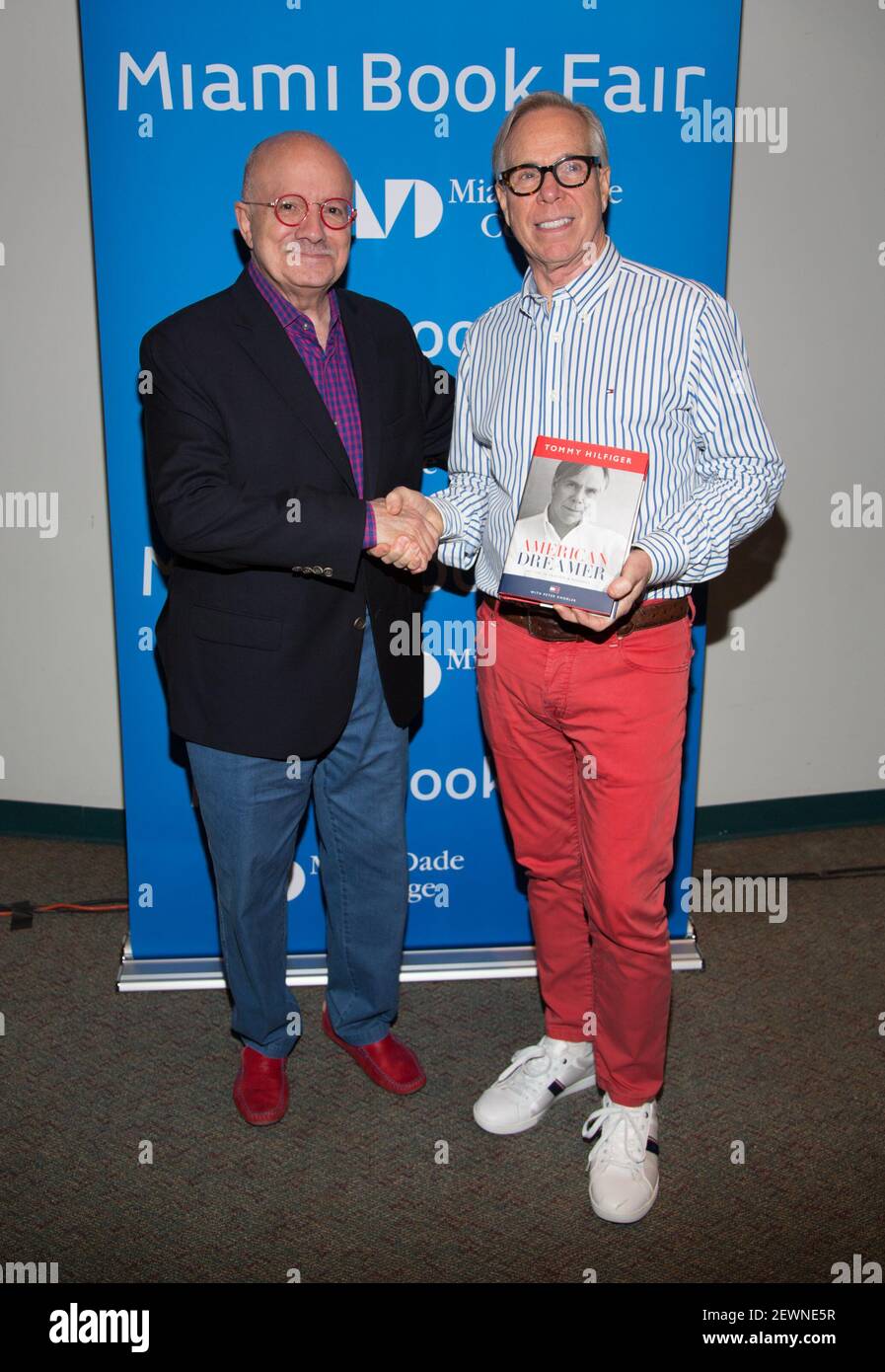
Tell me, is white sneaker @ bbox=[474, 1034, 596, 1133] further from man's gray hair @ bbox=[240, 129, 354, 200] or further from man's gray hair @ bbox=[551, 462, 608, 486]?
man's gray hair @ bbox=[240, 129, 354, 200]

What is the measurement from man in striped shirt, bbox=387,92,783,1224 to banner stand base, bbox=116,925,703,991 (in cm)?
69

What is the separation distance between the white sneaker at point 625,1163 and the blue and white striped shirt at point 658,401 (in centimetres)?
112

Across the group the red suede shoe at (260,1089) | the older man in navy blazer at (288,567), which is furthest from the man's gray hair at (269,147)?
the red suede shoe at (260,1089)

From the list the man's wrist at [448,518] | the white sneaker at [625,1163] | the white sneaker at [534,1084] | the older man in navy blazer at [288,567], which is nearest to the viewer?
the older man in navy blazer at [288,567]

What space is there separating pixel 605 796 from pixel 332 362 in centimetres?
106

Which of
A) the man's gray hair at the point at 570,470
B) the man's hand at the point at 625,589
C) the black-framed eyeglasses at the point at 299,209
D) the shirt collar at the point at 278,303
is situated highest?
the black-framed eyeglasses at the point at 299,209

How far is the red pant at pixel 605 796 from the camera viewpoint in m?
2.28

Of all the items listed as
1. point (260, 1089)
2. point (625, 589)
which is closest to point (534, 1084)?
point (260, 1089)

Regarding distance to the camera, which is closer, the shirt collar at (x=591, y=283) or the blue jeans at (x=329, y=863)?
the shirt collar at (x=591, y=283)

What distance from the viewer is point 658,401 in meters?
2.18

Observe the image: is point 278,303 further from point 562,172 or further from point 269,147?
point 562,172

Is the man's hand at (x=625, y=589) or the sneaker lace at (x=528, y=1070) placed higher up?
the man's hand at (x=625, y=589)

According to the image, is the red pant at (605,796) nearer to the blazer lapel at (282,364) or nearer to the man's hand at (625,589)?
the man's hand at (625,589)
